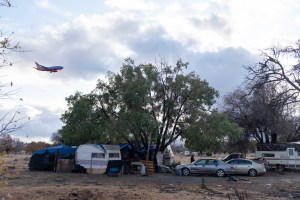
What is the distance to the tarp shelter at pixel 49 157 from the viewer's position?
1344 inches

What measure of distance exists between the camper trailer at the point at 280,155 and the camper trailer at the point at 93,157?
14631 mm

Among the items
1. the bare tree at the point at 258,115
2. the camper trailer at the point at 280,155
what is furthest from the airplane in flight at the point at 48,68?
the camper trailer at the point at 280,155

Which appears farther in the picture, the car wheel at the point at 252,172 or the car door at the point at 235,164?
the car wheel at the point at 252,172

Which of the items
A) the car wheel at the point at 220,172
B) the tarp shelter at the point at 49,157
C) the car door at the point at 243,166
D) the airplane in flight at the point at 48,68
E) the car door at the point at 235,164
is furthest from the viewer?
the tarp shelter at the point at 49,157

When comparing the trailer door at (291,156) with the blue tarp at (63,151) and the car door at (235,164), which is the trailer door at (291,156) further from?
the blue tarp at (63,151)

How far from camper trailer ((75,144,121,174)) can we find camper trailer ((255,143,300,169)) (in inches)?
576

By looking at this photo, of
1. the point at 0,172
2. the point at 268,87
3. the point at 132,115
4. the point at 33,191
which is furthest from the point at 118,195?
the point at 268,87

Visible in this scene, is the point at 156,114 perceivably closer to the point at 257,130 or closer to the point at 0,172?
the point at 257,130

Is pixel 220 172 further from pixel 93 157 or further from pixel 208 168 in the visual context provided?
Answer: pixel 93 157

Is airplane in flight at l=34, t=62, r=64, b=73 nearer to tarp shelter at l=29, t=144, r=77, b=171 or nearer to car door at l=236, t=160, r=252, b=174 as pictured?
car door at l=236, t=160, r=252, b=174

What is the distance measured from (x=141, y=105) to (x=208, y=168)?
704 centimetres

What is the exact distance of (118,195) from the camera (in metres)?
16.3

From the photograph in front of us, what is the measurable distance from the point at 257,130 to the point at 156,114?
1267cm

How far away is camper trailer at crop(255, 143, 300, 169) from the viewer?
3606 centimetres
